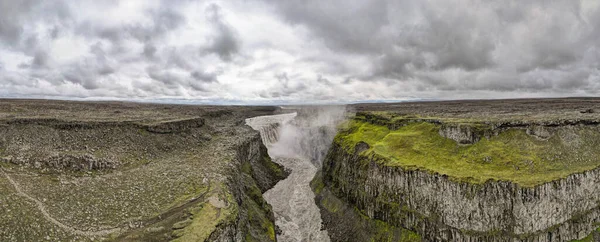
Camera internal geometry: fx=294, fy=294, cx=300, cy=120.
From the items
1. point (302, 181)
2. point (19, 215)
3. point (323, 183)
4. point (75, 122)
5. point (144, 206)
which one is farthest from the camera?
point (302, 181)

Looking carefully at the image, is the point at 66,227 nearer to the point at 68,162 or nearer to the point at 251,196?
the point at 68,162

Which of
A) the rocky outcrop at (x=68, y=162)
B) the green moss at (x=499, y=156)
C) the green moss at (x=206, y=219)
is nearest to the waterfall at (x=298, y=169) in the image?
the green moss at (x=499, y=156)

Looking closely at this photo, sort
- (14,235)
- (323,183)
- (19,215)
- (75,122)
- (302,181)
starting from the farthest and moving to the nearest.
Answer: (302,181), (323,183), (75,122), (19,215), (14,235)

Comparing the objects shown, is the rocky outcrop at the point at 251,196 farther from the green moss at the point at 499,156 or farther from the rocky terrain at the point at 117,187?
the green moss at the point at 499,156

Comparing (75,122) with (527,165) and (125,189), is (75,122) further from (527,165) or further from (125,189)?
Answer: (527,165)

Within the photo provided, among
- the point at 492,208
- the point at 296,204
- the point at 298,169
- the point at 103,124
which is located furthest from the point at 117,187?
the point at 298,169

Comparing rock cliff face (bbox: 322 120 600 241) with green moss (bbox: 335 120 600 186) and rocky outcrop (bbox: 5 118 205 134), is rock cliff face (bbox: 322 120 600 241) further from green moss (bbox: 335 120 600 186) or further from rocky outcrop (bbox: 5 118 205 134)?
rocky outcrop (bbox: 5 118 205 134)

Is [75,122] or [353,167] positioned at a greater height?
[75,122]

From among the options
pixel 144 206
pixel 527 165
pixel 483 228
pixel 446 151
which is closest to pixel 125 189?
pixel 144 206
